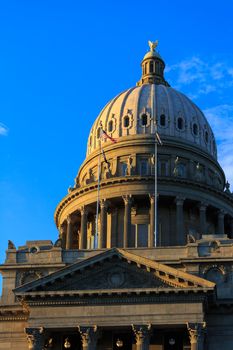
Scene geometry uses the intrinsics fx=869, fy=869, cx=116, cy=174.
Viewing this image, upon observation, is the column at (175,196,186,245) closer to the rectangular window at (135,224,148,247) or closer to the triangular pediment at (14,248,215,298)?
the rectangular window at (135,224,148,247)

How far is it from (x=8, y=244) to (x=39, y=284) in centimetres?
958

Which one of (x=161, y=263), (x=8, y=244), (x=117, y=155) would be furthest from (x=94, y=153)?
(x=161, y=263)

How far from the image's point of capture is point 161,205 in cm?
8662

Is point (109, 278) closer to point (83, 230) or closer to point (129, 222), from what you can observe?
point (129, 222)

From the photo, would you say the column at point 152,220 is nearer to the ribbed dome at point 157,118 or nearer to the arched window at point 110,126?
the ribbed dome at point 157,118

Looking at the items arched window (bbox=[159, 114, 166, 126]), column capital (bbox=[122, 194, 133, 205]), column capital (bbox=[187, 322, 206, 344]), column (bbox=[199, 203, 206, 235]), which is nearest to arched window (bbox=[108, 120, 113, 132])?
arched window (bbox=[159, 114, 166, 126])

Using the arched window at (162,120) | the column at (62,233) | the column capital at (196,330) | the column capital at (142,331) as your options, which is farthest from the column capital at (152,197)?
the column capital at (196,330)

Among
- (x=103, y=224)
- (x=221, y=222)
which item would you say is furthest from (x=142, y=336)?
(x=221, y=222)

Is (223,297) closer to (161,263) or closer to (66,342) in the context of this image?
(161,263)

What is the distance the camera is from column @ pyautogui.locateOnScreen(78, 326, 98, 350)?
2420 inches

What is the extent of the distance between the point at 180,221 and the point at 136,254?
17933 mm

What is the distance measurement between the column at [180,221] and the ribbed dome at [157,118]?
8020mm

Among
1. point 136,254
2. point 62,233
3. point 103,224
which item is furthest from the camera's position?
point 62,233

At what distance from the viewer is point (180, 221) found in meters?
83.7
